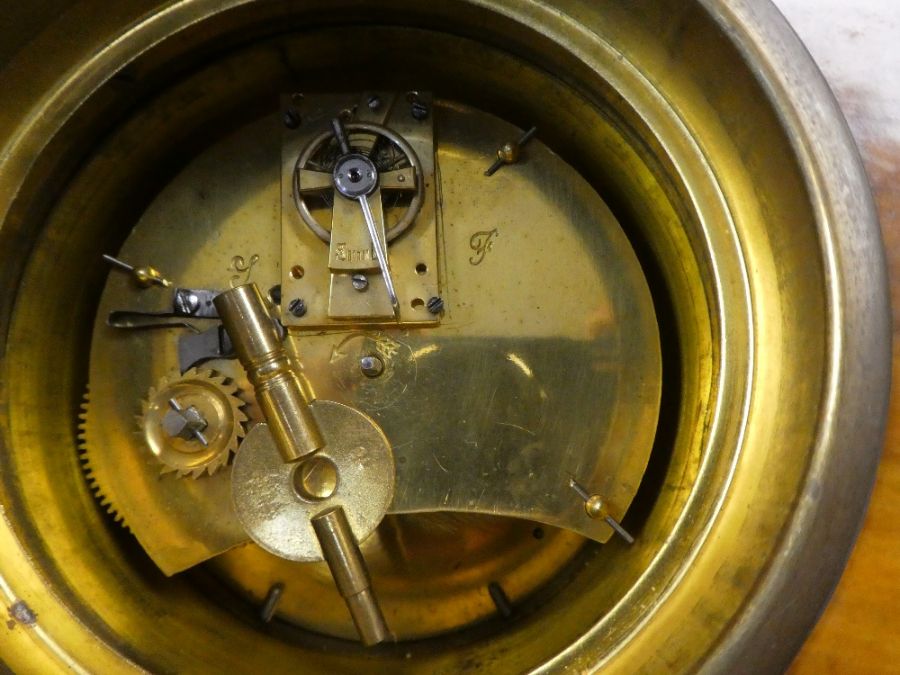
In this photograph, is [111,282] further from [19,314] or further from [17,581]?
[17,581]

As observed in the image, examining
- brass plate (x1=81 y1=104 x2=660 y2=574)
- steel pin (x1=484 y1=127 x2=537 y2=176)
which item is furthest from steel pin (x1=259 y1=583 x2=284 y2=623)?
steel pin (x1=484 y1=127 x2=537 y2=176)

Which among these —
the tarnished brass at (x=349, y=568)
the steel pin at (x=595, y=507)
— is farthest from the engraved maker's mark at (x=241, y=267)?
the steel pin at (x=595, y=507)

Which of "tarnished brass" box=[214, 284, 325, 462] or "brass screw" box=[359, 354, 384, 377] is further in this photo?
"brass screw" box=[359, 354, 384, 377]

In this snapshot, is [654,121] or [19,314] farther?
[19,314]

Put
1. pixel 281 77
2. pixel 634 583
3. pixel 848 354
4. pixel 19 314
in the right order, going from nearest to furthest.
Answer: pixel 848 354 < pixel 634 583 < pixel 19 314 < pixel 281 77

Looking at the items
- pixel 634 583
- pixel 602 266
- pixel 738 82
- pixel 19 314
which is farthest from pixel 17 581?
pixel 738 82

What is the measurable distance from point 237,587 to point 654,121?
740mm

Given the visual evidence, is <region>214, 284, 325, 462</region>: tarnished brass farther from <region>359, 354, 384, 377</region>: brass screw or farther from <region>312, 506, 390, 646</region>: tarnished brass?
<region>359, 354, 384, 377</region>: brass screw

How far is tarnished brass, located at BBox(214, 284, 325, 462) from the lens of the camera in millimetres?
739

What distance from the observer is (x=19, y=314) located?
851 millimetres

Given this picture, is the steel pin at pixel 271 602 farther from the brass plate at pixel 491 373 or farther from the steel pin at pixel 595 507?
the steel pin at pixel 595 507

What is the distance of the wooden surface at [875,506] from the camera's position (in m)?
0.70

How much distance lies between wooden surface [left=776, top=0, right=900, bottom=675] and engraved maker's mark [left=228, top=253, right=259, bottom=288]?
645mm

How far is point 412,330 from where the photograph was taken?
3.12 feet
